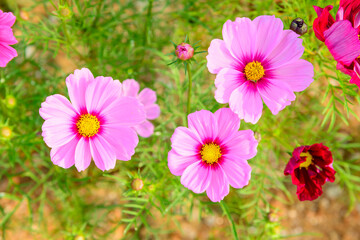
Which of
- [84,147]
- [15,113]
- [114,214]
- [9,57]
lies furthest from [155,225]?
[9,57]

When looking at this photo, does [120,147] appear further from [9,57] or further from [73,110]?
[9,57]

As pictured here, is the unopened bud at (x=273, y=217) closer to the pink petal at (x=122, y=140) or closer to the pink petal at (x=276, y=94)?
the pink petal at (x=276, y=94)

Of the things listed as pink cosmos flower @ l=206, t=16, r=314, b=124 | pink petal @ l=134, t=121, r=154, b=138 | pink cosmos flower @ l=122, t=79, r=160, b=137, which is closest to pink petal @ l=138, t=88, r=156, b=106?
pink cosmos flower @ l=122, t=79, r=160, b=137

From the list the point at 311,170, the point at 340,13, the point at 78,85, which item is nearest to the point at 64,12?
the point at 78,85

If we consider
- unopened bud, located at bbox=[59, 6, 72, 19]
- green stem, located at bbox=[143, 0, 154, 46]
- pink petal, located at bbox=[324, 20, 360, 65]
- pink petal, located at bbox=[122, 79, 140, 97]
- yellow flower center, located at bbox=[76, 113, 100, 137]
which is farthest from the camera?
green stem, located at bbox=[143, 0, 154, 46]

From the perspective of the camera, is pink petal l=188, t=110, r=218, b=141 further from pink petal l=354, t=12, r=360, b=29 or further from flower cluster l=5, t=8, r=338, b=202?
pink petal l=354, t=12, r=360, b=29

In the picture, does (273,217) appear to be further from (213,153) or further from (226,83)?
(226,83)

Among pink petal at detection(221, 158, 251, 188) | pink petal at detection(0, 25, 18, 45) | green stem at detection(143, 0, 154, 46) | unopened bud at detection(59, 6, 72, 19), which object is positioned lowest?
pink petal at detection(221, 158, 251, 188)
